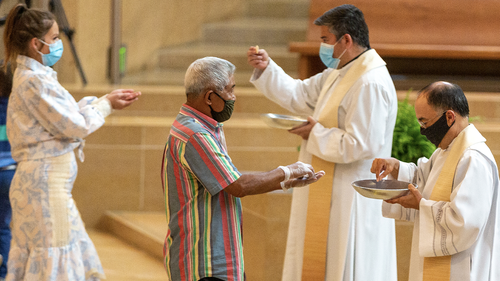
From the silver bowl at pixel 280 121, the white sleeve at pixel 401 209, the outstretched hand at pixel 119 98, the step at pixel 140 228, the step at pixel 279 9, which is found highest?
the step at pixel 279 9

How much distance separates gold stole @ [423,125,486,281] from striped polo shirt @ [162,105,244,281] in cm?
78

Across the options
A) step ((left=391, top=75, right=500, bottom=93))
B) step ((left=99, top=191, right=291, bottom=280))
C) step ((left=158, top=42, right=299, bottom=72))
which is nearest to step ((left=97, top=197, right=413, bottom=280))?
step ((left=99, top=191, right=291, bottom=280))

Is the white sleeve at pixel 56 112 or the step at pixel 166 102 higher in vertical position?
the white sleeve at pixel 56 112

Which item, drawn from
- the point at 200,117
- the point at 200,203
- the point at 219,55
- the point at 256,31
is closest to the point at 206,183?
the point at 200,203

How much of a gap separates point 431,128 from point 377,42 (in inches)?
126

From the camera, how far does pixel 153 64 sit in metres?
6.89

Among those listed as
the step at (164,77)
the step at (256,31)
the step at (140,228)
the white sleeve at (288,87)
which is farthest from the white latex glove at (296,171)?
the step at (256,31)

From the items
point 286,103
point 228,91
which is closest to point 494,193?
point 228,91

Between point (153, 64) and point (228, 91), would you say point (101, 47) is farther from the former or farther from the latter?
point (228, 91)

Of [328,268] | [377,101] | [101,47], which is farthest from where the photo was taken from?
[101,47]

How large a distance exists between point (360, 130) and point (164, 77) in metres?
4.08

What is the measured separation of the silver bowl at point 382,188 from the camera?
2281mm

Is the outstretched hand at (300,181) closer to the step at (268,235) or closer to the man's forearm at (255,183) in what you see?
the man's forearm at (255,183)

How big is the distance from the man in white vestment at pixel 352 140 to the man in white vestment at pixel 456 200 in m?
0.59
